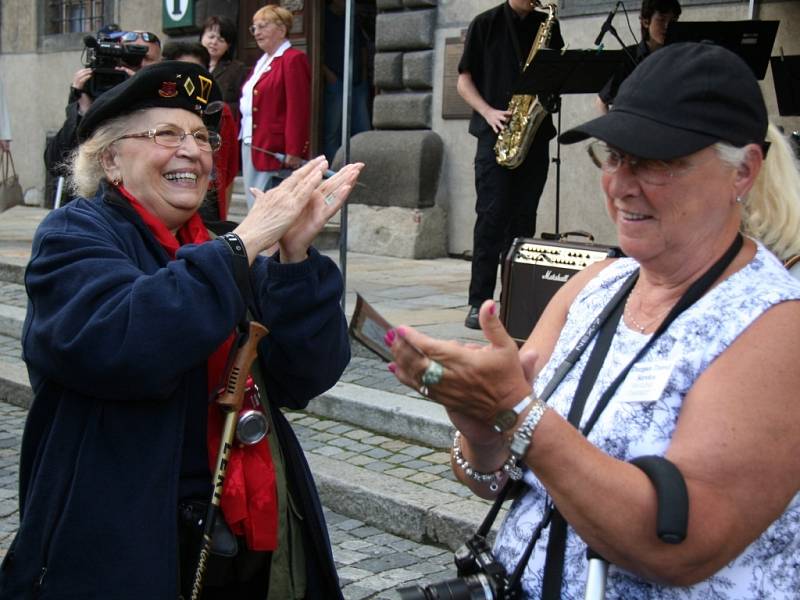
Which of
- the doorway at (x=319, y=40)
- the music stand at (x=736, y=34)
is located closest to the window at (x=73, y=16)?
the doorway at (x=319, y=40)

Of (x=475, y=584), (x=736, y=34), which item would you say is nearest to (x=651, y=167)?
(x=475, y=584)

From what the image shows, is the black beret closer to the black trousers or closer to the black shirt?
the black trousers

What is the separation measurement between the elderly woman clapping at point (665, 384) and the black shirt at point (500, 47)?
5.21m

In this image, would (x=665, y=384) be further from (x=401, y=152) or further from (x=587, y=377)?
(x=401, y=152)

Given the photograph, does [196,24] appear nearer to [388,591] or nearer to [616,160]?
[388,591]

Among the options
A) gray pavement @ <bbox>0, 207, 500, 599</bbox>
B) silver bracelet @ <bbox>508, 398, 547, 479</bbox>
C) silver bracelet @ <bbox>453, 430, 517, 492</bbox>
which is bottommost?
gray pavement @ <bbox>0, 207, 500, 599</bbox>

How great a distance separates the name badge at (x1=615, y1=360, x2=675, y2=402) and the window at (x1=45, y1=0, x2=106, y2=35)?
1368 cm

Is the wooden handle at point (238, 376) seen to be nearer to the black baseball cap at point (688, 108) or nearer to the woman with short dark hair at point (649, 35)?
the black baseball cap at point (688, 108)

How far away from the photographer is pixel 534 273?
568 centimetres

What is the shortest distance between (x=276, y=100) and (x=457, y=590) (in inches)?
Answer: 265

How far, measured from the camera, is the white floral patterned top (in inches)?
66.3

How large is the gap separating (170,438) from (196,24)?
10.8 metres

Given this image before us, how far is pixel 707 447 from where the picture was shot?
160 cm

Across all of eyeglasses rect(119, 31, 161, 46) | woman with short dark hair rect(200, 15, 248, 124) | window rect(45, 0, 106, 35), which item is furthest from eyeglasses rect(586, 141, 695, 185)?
window rect(45, 0, 106, 35)
